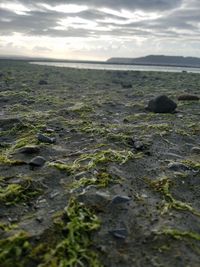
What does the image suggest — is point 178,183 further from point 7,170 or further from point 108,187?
point 7,170

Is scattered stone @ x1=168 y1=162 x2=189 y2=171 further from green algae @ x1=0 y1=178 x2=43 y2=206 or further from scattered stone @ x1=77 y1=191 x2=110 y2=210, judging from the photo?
green algae @ x1=0 y1=178 x2=43 y2=206

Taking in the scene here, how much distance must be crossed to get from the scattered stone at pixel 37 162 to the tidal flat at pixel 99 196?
0.06 ft

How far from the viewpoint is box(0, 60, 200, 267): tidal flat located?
4.09 m

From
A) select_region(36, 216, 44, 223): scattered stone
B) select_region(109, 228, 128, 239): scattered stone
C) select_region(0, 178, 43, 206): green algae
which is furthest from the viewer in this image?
select_region(0, 178, 43, 206): green algae

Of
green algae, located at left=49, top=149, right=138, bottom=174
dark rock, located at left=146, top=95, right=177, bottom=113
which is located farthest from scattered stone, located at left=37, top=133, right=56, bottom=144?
dark rock, located at left=146, top=95, right=177, bottom=113

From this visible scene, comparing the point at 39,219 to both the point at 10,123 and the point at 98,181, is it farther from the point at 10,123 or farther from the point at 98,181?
the point at 10,123

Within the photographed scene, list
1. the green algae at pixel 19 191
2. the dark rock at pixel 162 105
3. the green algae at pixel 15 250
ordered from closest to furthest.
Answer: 1. the green algae at pixel 15 250
2. the green algae at pixel 19 191
3. the dark rock at pixel 162 105

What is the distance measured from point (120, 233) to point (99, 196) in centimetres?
93

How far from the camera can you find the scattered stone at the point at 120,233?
438 centimetres

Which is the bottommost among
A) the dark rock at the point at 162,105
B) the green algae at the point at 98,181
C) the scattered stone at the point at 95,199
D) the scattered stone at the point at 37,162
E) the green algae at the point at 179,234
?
the green algae at the point at 179,234

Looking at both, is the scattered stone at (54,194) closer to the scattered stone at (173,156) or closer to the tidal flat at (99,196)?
the tidal flat at (99,196)

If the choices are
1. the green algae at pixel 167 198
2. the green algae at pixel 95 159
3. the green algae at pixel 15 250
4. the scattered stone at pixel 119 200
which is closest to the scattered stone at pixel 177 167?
the green algae at pixel 167 198

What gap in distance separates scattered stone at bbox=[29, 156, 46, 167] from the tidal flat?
0.06 feet

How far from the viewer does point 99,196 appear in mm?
5266
